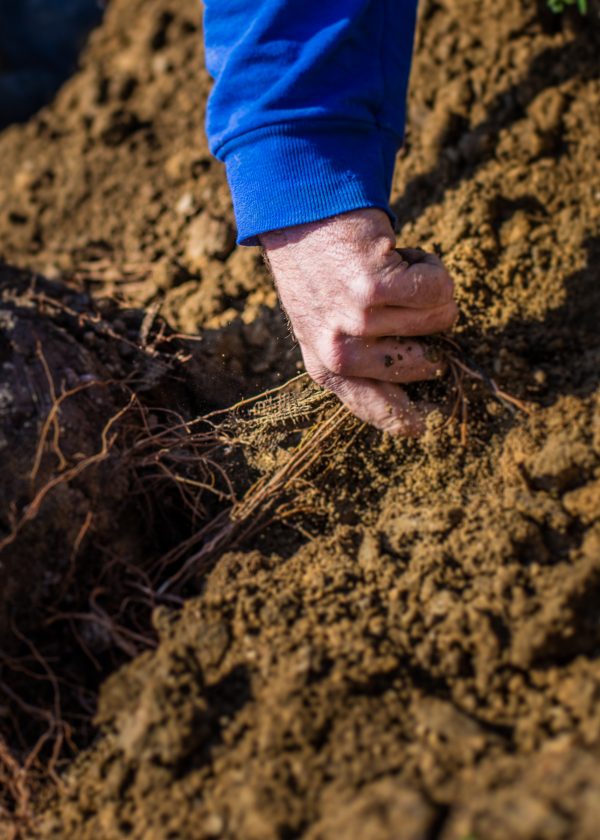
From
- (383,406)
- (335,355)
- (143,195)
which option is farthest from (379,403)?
(143,195)

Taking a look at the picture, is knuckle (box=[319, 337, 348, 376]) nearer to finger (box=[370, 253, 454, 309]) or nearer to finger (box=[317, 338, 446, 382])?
finger (box=[317, 338, 446, 382])

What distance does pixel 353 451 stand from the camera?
60.2 inches

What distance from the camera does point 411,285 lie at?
1362 mm

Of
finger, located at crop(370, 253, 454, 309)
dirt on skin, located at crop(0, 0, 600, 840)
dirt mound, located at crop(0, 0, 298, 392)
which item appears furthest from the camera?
dirt mound, located at crop(0, 0, 298, 392)

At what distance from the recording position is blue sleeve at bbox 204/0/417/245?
1.40 m

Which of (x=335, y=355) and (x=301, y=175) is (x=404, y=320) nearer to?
(x=335, y=355)

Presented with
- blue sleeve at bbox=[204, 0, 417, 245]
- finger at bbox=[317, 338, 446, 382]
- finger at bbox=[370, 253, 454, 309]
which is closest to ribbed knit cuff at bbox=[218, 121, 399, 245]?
blue sleeve at bbox=[204, 0, 417, 245]

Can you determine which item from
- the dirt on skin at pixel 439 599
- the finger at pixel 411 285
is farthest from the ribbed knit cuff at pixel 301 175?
the dirt on skin at pixel 439 599

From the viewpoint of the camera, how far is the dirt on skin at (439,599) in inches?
39.5

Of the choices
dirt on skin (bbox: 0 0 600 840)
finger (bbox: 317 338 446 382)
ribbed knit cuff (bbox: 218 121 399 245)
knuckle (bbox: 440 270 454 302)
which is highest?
ribbed knit cuff (bbox: 218 121 399 245)

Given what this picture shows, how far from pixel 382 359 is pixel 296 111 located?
490 millimetres

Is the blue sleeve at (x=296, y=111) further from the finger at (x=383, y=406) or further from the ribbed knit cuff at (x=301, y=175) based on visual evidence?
the finger at (x=383, y=406)

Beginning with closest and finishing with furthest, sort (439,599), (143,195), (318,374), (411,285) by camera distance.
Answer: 1. (439,599)
2. (411,285)
3. (318,374)
4. (143,195)

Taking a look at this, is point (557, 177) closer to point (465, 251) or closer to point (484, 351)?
point (465, 251)
